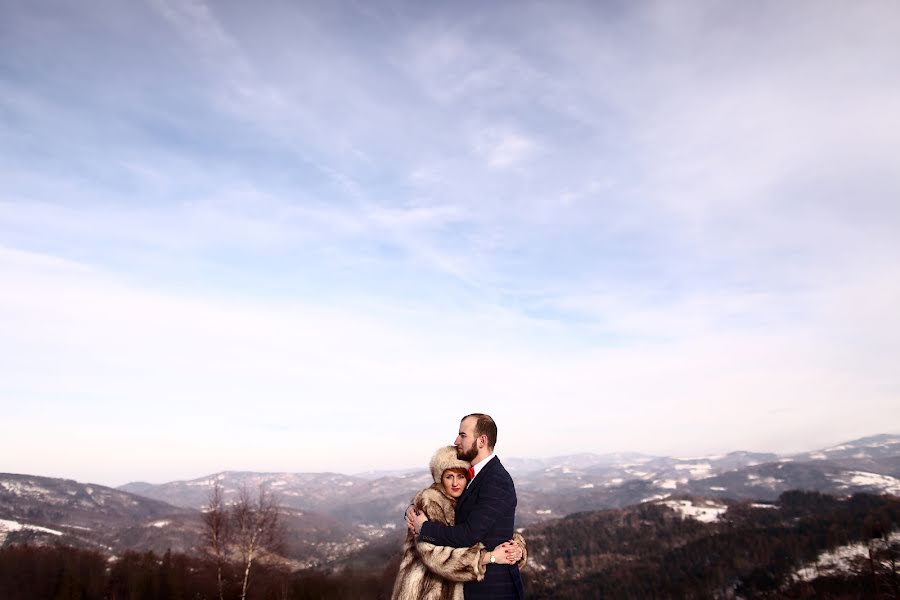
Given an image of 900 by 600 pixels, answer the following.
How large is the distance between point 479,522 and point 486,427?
1179 millimetres

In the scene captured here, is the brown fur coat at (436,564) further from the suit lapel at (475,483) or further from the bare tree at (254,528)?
the bare tree at (254,528)

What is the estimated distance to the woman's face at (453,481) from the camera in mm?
6602

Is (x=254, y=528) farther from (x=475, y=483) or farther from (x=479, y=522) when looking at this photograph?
(x=479, y=522)

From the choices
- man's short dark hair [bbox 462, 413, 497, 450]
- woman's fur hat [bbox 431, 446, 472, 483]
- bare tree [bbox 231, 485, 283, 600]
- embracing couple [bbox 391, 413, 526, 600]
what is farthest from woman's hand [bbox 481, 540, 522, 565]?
bare tree [bbox 231, 485, 283, 600]

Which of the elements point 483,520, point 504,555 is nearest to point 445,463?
point 483,520

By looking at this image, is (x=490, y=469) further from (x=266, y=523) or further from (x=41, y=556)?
(x=41, y=556)

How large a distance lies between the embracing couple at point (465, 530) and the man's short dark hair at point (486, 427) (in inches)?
0.5

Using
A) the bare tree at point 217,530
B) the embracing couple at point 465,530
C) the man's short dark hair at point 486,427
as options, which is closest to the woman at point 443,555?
the embracing couple at point 465,530

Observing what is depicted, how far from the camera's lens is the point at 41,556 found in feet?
480

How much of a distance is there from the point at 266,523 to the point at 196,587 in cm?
7277

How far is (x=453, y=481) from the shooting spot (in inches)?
260

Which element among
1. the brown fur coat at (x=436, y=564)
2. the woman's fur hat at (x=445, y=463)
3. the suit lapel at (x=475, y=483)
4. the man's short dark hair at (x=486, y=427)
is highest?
the man's short dark hair at (x=486, y=427)

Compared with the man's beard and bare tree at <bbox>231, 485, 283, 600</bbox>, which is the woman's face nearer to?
the man's beard

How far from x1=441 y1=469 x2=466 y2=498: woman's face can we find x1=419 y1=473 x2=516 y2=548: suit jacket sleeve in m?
0.42
